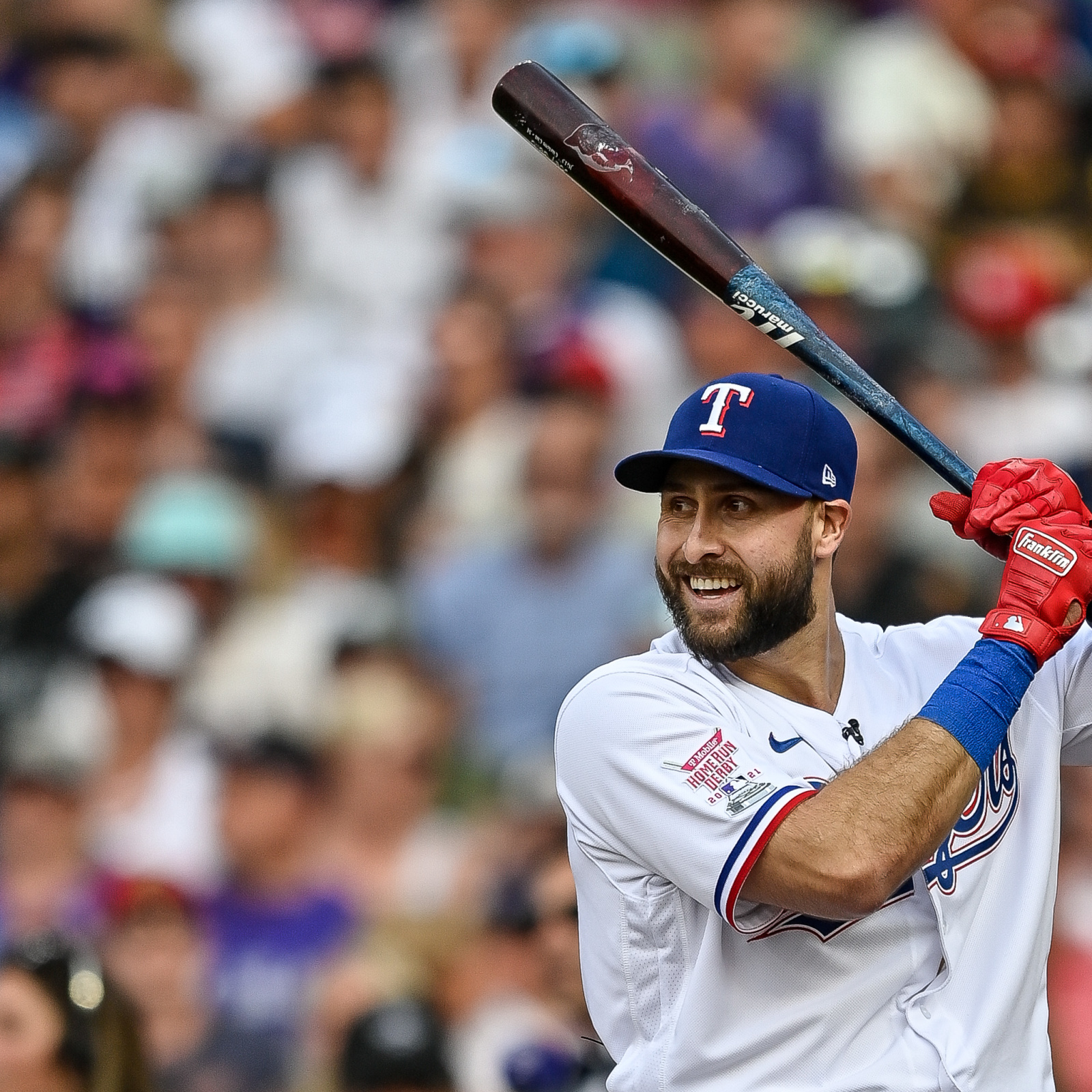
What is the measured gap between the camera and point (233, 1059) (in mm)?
4773

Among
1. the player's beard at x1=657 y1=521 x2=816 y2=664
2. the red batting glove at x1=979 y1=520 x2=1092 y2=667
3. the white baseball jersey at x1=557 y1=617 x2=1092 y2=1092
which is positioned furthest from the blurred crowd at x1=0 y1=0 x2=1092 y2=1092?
the red batting glove at x1=979 y1=520 x2=1092 y2=667

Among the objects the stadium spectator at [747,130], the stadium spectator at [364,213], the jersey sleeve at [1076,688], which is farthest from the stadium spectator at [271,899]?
the jersey sleeve at [1076,688]

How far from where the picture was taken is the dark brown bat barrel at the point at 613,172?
9.29 feet

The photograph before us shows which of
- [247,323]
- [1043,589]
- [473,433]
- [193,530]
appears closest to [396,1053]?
[1043,589]

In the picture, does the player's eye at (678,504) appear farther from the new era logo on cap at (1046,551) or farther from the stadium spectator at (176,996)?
the stadium spectator at (176,996)

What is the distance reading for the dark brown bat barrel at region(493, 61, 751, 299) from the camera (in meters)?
2.83

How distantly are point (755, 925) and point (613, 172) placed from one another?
1.23m

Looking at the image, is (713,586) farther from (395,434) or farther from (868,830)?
(395,434)

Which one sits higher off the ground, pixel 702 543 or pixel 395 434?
pixel 395 434

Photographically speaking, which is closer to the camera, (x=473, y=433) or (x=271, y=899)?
(x=271, y=899)

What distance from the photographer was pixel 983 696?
95.7 inches

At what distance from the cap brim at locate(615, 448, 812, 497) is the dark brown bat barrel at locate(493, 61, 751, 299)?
364 mm

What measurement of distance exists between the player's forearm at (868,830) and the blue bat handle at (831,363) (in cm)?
61

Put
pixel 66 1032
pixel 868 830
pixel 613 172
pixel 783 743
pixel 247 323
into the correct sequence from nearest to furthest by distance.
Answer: pixel 868 830 → pixel 783 743 → pixel 613 172 → pixel 66 1032 → pixel 247 323
